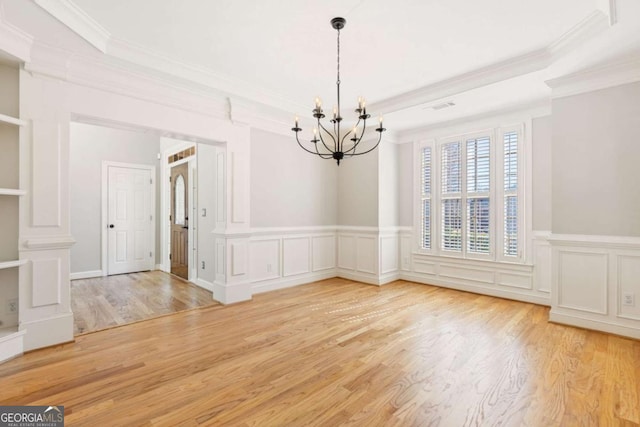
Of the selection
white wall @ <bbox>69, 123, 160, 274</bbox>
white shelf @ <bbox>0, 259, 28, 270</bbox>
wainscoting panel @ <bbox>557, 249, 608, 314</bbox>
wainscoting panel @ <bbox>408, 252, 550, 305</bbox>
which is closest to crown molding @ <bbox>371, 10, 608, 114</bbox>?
wainscoting panel @ <bbox>557, 249, 608, 314</bbox>

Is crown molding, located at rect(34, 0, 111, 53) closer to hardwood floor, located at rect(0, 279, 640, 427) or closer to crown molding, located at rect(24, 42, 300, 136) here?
crown molding, located at rect(24, 42, 300, 136)

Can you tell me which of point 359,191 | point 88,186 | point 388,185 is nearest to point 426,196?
point 388,185

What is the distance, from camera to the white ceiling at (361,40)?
8.07 feet

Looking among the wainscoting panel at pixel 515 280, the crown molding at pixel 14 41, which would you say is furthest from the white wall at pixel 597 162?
the crown molding at pixel 14 41

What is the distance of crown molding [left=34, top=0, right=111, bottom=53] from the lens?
234 cm

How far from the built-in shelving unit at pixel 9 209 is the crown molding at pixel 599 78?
5.28 meters

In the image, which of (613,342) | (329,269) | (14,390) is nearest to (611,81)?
(613,342)

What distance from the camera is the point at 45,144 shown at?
2814 millimetres

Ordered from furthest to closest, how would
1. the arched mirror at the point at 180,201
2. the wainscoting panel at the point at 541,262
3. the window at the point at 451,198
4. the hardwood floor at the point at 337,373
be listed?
the arched mirror at the point at 180,201 < the window at the point at 451,198 < the wainscoting panel at the point at 541,262 < the hardwood floor at the point at 337,373

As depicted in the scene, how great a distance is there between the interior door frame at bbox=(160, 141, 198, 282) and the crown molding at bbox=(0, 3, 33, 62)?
8.93 ft

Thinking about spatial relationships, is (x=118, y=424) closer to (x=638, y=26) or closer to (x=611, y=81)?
(x=638, y=26)

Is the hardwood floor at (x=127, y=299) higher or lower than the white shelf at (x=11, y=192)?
lower

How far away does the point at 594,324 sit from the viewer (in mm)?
3242

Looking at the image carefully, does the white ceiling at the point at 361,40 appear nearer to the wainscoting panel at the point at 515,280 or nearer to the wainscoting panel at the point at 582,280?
the wainscoting panel at the point at 582,280
